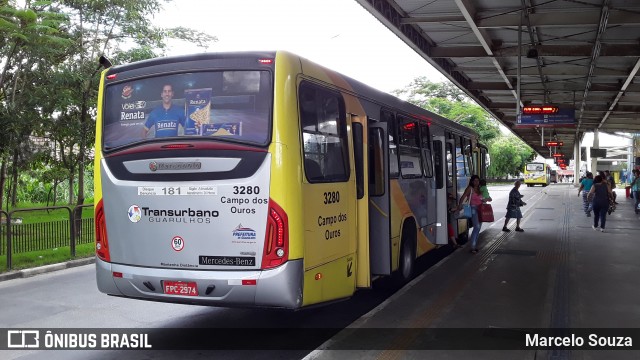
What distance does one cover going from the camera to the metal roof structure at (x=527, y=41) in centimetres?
1400

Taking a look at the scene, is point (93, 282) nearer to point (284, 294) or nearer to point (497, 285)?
point (284, 294)

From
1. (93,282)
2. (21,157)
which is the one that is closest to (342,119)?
(93,282)

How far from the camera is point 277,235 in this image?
5.32 metres

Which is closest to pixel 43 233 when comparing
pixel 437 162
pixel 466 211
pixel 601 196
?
pixel 437 162

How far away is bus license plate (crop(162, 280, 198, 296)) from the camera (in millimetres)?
5535

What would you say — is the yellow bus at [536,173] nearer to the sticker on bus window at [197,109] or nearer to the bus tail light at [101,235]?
the sticker on bus window at [197,109]

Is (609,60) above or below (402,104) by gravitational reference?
above

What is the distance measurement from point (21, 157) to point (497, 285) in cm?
1438

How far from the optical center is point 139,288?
5812 mm

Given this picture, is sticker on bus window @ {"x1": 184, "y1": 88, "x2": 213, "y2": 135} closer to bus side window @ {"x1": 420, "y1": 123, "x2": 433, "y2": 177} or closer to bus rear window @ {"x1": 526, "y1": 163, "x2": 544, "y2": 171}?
bus side window @ {"x1": 420, "y1": 123, "x2": 433, "y2": 177}

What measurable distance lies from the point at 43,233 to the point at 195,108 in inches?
334

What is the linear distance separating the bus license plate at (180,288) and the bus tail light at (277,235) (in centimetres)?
85

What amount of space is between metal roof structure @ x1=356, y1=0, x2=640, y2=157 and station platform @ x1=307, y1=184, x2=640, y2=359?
6.06 metres

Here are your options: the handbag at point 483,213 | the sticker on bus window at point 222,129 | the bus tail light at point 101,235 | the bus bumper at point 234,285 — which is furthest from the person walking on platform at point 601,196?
the bus tail light at point 101,235
